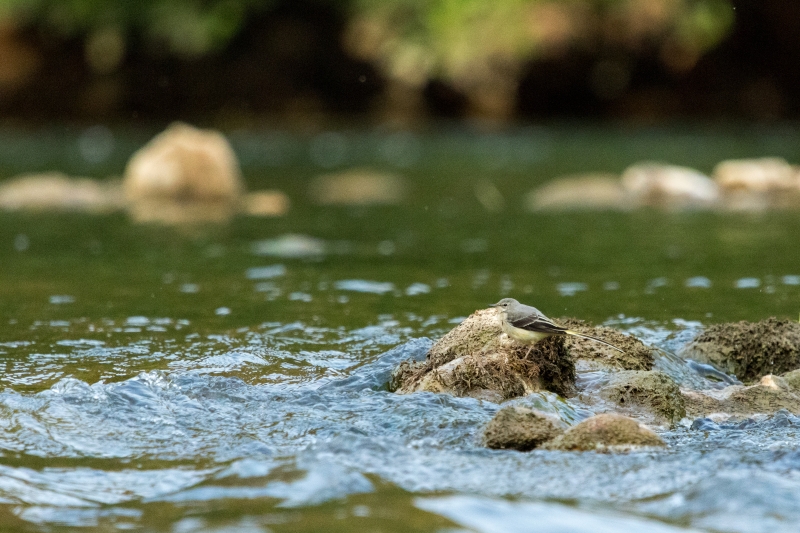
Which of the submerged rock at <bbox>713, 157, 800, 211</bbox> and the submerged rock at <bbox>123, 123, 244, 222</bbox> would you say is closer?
the submerged rock at <bbox>713, 157, 800, 211</bbox>

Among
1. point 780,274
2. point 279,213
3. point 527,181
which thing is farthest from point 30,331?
point 527,181

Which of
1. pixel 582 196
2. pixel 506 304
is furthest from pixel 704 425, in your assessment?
pixel 582 196

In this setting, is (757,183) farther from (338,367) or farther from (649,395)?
(649,395)

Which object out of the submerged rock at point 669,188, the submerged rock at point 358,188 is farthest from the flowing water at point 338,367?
the submerged rock at point 669,188

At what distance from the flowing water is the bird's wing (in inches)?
16.0

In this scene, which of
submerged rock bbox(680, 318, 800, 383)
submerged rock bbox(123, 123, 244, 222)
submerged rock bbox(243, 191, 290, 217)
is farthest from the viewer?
submerged rock bbox(123, 123, 244, 222)

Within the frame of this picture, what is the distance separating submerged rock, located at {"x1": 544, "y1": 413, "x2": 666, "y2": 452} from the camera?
4.94 meters

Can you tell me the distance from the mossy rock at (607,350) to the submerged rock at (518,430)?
1.43m

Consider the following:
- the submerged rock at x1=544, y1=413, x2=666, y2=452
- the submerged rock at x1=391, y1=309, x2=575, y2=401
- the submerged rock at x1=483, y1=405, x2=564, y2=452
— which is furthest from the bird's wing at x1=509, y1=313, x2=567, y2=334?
the submerged rock at x1=544, y1=413, x2=666, y2=452

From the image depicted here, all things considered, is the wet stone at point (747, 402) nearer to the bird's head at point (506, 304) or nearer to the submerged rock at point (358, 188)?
the bird's head at point (506, 304)

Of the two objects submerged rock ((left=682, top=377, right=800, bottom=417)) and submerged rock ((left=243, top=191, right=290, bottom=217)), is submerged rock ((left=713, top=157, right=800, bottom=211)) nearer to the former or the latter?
submerged rock ((left=243, top=191, right=290, bottom=217))

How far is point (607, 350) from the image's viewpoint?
6.65 meters

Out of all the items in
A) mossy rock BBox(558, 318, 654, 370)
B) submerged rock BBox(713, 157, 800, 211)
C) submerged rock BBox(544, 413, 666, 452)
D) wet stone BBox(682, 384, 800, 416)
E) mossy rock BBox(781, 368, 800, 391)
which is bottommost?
submerged rock BBox(544, 413, 666, 452)

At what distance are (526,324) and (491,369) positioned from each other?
1.24 feet
